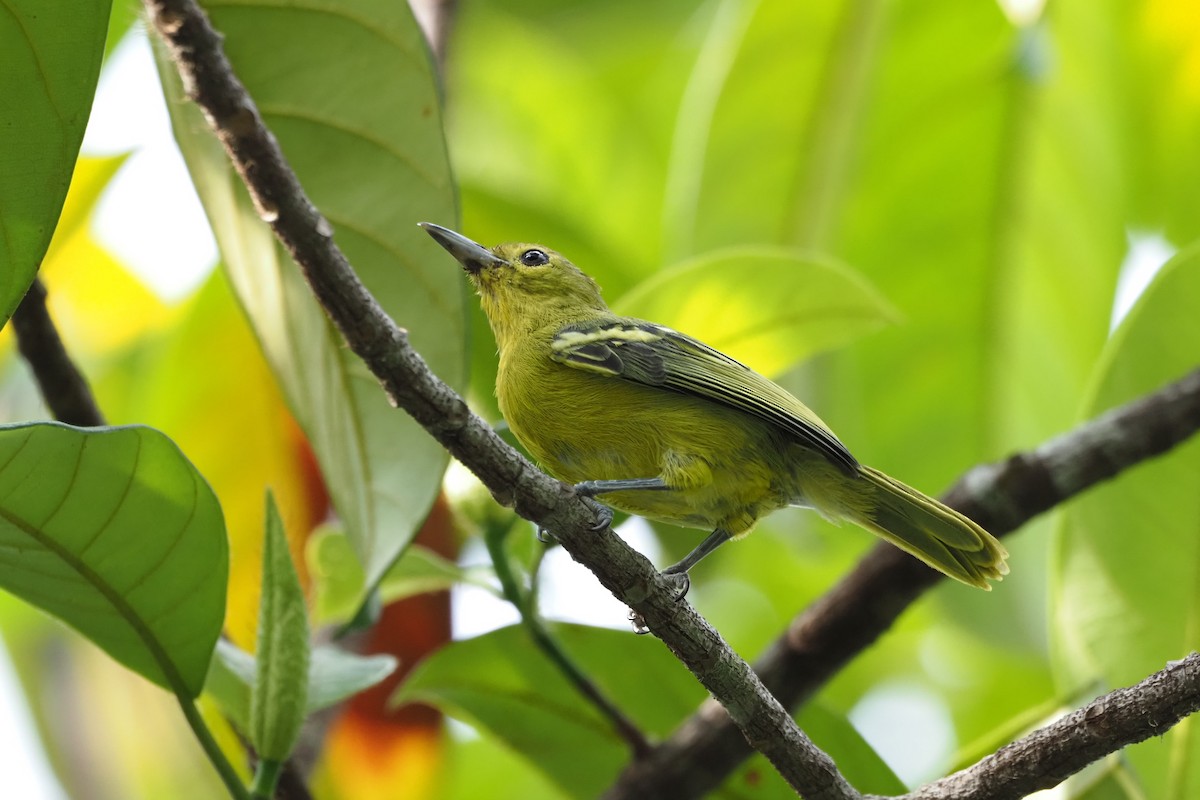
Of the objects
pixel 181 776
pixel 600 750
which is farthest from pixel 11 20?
pixel 181 776

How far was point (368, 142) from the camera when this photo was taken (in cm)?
214

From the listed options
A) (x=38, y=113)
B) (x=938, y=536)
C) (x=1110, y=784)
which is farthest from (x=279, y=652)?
(x=1110, y=784)

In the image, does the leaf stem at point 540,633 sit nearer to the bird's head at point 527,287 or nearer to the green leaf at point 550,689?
the green leaf at point 550,689

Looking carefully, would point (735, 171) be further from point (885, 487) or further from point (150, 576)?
point (150, 576)

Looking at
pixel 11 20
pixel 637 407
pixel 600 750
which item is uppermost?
pixel 11 20

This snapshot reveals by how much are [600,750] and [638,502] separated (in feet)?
2.09

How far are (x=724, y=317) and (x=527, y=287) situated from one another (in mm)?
559

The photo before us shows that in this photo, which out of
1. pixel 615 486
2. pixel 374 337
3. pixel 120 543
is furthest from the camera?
pixel 615 486

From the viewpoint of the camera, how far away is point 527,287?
3010 mm

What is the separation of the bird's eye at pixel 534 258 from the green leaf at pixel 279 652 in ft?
3.94

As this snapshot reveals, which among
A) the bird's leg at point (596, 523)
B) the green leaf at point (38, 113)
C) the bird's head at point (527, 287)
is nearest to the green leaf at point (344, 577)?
the bird's leg at point (596, 523)

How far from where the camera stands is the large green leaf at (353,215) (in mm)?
2066

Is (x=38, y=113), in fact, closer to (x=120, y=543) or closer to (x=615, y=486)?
(x=120, y=543)

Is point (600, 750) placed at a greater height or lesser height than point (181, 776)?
lesser
